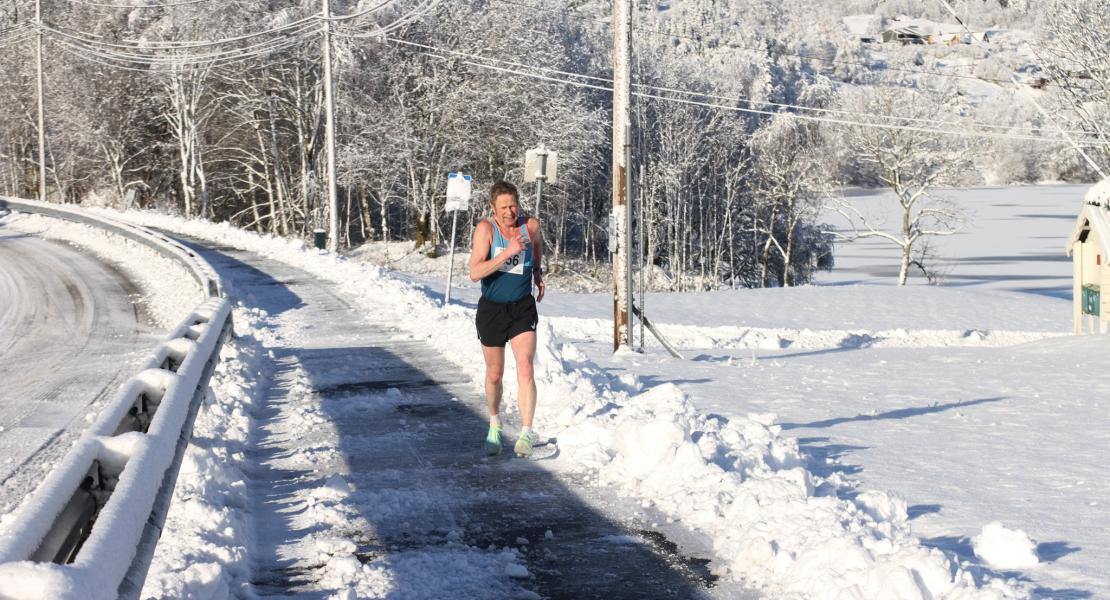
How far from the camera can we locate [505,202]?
771 cm

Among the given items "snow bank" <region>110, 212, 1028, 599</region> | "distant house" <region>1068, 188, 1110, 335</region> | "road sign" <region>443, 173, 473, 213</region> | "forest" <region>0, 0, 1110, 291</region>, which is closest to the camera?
"snow bank" <region>110, 212, 1028, 599</region>

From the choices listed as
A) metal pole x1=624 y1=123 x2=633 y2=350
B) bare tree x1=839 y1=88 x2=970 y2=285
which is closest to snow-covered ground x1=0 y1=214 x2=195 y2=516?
metal pole x1=624 y1=123 x2=633 y2=350

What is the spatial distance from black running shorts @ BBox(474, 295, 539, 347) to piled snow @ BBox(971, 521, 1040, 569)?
3508mm

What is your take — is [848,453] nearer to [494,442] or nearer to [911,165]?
[494,442]

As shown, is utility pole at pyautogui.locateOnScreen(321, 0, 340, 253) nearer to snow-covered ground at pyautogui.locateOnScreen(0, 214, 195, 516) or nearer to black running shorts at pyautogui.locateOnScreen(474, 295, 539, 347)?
snow-covered ground at pyautogui.locateOnScreen(0, 214, 195, 516)

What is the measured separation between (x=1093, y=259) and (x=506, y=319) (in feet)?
80.9

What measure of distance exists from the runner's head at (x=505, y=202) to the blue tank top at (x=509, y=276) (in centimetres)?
8

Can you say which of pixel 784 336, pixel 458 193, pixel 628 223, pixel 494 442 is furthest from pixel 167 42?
pixel 494 442

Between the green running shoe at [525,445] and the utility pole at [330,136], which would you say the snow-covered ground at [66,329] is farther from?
the utility pole at [330,136]

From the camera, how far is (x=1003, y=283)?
2352 inches

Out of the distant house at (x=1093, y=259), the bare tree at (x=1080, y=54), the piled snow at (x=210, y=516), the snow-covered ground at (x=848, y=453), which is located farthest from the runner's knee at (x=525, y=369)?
the bare tree at (x=1080, y=54)

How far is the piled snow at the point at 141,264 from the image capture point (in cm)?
2125

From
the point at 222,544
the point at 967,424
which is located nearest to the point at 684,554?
the point at 222,544

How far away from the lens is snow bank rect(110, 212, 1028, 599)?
15.4 ft
